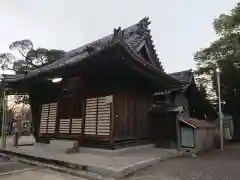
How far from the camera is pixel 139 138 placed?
403 inches

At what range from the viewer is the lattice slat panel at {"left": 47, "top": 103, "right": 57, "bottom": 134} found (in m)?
11.4

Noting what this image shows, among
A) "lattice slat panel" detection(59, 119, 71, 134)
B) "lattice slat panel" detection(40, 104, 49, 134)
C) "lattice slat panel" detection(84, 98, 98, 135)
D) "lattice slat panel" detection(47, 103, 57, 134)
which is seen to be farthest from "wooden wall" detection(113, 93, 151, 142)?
"lattice slat panel" detection(40, 104, 49, 134)

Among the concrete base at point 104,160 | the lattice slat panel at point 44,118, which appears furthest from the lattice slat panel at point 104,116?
the lattice slat panel at point 44,118

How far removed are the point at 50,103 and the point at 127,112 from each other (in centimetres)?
426

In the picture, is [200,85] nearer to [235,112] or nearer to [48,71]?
[235,112]

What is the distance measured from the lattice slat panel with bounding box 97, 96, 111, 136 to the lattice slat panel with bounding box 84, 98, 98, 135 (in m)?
0.22

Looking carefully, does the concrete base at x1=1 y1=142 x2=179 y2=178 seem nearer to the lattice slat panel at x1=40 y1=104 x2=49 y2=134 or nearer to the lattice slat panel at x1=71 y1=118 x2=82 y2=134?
the lattice slat panel at x1=71 y1=118 x2=82 y2=134

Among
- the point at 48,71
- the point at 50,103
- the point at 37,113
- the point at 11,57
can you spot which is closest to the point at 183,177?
the point at 48,71

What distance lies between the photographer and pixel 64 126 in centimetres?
1076

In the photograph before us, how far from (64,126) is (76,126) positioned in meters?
0.84

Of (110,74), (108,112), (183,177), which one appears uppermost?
(110,74)

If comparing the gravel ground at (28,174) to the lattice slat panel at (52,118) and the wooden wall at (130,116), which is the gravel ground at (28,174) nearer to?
the wooden wall at (130,116)

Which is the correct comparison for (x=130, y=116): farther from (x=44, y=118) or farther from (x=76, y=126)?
(x=44, y=118)

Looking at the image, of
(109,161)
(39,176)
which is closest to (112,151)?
(109,161)
